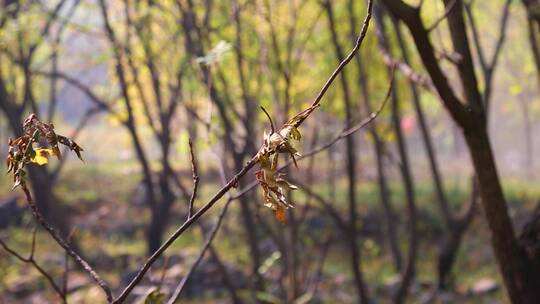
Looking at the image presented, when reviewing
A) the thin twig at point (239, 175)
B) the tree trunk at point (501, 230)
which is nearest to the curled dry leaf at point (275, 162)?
the thin twig at point (239, 175)

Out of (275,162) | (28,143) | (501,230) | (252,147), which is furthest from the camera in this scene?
(252,147)

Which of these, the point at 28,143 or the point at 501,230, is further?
the point at 501,230

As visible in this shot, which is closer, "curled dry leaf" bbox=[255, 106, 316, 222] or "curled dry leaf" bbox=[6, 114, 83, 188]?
"curled dry leaf" bbox=[255, 106, 316, 222]

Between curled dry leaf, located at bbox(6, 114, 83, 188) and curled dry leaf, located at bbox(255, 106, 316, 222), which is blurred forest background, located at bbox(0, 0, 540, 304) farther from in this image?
curled dry leaf, located at bbox(6, 114, 83, 188)

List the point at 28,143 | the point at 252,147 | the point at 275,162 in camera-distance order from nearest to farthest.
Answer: the point at 275,162 < the point at 28,143 < the point at 252,147

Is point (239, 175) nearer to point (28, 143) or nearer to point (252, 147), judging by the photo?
point (28, 143)

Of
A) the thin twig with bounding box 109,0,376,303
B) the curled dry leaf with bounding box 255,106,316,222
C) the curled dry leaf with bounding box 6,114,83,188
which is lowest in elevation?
the curled dry leaf with bounding box 255,106,316,222

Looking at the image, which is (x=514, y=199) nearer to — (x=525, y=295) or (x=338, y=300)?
(x=338, y=300)

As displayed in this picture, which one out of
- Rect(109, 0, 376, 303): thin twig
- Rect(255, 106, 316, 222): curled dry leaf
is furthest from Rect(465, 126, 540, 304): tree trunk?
Rect(255, 106, 316, 222): curled dry leaf

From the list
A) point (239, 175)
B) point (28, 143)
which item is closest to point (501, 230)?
point (239, 175)
